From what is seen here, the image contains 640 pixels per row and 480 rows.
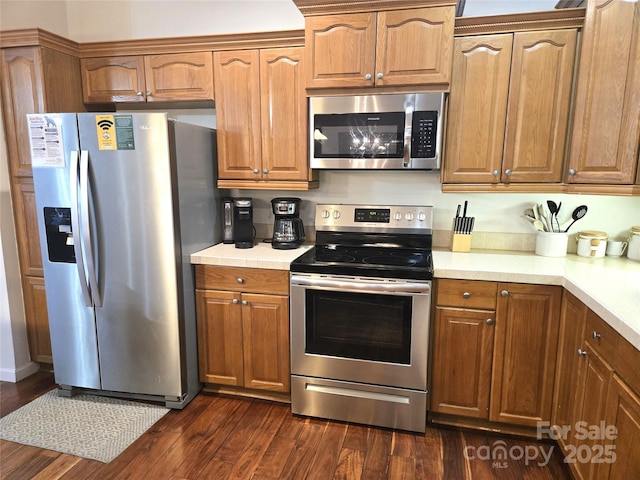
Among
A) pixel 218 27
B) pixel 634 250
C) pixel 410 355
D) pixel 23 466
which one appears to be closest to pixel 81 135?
pixel 218 27

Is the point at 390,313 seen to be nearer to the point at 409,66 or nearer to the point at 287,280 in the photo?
the point at 287,280

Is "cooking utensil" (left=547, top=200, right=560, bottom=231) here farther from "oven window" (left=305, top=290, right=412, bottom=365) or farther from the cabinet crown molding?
the cabinet crown molding

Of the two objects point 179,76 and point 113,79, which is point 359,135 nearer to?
point 179,76

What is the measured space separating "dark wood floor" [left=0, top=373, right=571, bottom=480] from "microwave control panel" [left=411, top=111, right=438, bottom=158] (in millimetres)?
1572

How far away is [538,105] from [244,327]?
2.07 meters

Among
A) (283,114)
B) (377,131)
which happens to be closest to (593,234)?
(377,131)

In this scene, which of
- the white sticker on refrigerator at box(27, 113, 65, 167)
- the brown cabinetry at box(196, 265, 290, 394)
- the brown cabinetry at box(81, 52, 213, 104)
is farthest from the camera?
the brown cabinetry at box(81, 52, 213, 104)

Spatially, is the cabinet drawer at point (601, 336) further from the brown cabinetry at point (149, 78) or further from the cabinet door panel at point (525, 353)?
the brown cabinetry at point (149, 78)

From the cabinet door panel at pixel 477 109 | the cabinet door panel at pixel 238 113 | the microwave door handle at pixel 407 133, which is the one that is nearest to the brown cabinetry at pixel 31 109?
the cabinet door panel at pixel 238 113

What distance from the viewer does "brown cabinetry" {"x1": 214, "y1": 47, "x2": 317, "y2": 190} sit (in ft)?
8.03

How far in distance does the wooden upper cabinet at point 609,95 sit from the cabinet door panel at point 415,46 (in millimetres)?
668

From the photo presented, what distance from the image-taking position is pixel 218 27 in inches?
111

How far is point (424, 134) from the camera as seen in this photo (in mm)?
2256

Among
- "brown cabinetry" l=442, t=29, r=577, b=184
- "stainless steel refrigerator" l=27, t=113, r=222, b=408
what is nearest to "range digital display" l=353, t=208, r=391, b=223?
"brown cabinetry" l=442, t=29, r=577, b=184
